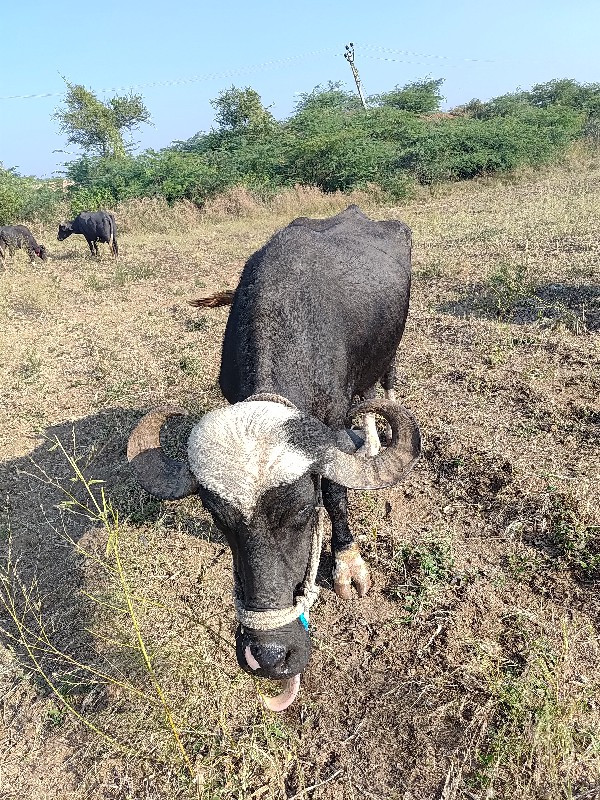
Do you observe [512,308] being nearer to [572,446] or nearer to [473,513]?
[572,446]

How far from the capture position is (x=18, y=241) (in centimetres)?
1446

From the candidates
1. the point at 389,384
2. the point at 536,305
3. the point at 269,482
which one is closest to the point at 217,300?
the point at 389,384

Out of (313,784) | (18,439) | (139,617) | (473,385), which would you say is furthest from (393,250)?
(18,439)

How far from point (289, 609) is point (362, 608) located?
3.69 ft

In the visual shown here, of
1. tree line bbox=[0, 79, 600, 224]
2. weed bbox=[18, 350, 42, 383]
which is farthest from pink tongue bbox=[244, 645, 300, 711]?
tree line bbox=[0, 79, 600, 224]

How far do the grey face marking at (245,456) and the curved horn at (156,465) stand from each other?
14cm

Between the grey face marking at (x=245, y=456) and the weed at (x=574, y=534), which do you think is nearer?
the grey face marking at (x=245, y=456)

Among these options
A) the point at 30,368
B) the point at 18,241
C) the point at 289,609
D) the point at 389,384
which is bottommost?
the point at 389,384

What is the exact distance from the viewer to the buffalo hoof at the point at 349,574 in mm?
3324

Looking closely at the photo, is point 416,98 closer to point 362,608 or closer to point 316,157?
point 316,157

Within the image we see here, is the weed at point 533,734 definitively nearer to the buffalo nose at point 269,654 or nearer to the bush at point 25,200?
the buffalo nose at point 269,654

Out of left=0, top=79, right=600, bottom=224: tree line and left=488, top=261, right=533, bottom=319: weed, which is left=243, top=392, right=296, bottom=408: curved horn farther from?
left=0, top=79, right=600, bottom=224: tree line

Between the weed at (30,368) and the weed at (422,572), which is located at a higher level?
the weed at (30,368)

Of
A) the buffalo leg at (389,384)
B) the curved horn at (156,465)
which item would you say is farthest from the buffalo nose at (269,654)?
the buffalo leg at (389,384)
